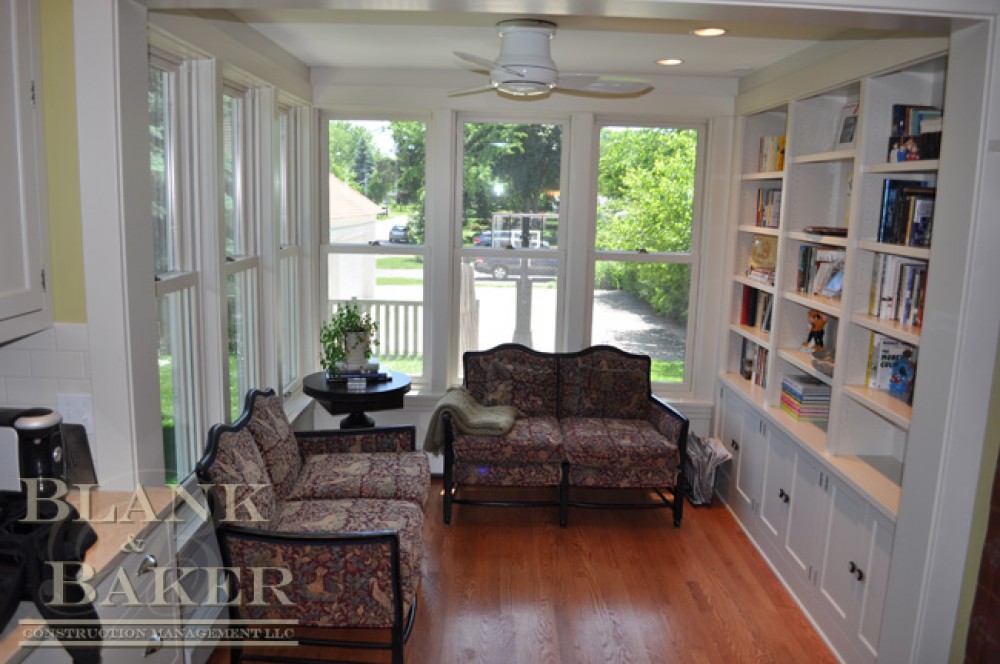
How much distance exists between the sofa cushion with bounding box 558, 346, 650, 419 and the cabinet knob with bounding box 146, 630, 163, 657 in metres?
2.86

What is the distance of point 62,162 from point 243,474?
4.22ft

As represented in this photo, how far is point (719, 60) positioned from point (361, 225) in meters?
2.50

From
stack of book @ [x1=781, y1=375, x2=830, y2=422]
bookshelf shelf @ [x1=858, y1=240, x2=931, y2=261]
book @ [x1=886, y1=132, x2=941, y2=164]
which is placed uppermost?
book @ [x1=886, y1=132, x2=941, y2=164]

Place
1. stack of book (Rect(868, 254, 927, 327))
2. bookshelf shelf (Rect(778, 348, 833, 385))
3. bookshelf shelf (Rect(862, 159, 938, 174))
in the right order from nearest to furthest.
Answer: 1. bookshelf shelf (Rect(862, 159, 938, 174))
2. stack of book (Rect(868, 254, 927, 327))
3. bookshelf shelf (Rect(778, 348, 833, 385))

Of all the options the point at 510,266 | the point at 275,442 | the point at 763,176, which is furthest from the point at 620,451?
the point at 275,442

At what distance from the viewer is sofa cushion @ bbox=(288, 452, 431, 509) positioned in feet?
11.6

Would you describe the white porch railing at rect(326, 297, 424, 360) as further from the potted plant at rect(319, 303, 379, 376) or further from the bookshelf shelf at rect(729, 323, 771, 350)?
the bookshelf shelf at rect(729, 323, 771, 350)

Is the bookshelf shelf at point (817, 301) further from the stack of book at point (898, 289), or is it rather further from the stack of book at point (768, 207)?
the stack of book at point (768, 207)

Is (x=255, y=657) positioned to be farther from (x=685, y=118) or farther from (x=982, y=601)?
(x=685, y=118)

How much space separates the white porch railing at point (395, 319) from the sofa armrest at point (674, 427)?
5.59 ft

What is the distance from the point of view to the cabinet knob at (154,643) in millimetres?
2436

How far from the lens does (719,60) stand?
4246 millimetres

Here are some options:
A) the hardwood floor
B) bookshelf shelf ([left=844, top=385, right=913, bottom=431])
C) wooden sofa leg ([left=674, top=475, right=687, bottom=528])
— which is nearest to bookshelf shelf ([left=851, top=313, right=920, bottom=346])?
bookshelf shelf ([left=844, top=385, right=913, bottom=431])

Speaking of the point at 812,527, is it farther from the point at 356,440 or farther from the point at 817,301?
the point at 356,440
